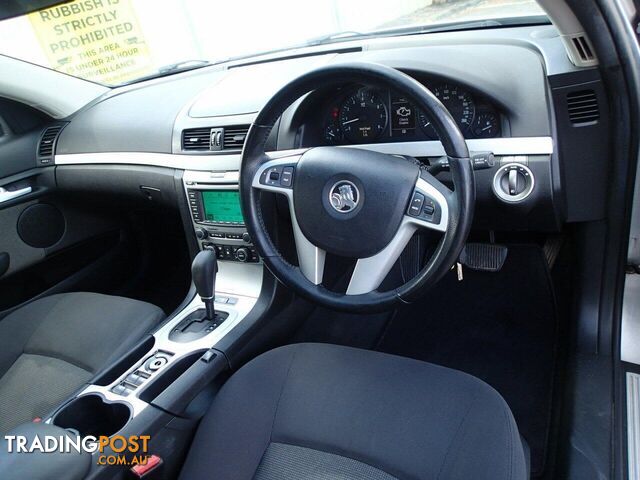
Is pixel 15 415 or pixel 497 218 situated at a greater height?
pixel 497 218

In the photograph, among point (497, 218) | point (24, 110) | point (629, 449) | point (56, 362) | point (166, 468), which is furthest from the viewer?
point (24, 110)

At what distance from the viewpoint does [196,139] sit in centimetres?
166

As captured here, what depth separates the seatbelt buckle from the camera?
1.12 metres

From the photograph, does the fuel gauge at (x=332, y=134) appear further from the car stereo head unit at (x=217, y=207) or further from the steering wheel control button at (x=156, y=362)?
the steering wheel control button at (x=156, y=362)

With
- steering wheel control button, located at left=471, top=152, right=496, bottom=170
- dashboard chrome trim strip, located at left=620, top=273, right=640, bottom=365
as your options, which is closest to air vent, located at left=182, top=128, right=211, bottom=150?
steering wheel control button, located at left=471, top=152, right=496, bottom=170

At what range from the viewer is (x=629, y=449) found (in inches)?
51.4

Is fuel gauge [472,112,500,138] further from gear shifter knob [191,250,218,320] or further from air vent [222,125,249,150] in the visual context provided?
gear shifter knob [191,250,218,320]

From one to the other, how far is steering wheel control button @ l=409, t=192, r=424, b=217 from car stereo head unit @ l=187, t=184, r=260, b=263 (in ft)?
2.09

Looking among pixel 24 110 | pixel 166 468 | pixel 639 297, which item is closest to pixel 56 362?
pixel 166 468

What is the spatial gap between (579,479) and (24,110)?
2506 millimetres

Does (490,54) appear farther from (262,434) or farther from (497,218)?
(262,434)

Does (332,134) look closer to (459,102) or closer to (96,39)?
(459,102)

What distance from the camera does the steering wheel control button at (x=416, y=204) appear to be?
3.54 feet

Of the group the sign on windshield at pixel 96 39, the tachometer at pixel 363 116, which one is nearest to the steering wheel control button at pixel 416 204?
the tachometer at pixel 363 116
